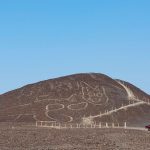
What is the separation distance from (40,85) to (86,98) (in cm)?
2310

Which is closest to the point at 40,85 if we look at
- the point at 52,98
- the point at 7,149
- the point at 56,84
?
the point at 56,84

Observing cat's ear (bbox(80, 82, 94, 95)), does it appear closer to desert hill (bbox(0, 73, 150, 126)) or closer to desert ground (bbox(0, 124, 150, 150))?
desert hill (bbox(0, 73, 150, 126))

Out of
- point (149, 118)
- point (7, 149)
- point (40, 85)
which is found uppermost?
point (40, 85)

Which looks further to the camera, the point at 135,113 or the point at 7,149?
the point at 135,113

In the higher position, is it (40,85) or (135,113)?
(40,85)

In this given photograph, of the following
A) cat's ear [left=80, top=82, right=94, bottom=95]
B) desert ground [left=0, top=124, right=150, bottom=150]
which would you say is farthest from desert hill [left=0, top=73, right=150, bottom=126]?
A: desert ground [left=0, top=124, right=150, bottom=150]

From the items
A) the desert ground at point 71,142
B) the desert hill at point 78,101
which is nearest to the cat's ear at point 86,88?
the desert hill at point 78,101

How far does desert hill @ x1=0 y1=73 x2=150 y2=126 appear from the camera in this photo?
140m

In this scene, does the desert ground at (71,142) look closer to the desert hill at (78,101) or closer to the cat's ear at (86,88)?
the desert hill at (78,101)

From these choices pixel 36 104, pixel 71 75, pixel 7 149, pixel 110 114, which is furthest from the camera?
pixel 71 75

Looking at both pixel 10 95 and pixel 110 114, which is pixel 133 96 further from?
pixel 10 95

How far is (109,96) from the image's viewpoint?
521 ft

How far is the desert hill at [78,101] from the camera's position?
461 ft

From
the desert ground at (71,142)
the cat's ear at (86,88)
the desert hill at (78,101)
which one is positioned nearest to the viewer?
the desert ground at (71,142)
